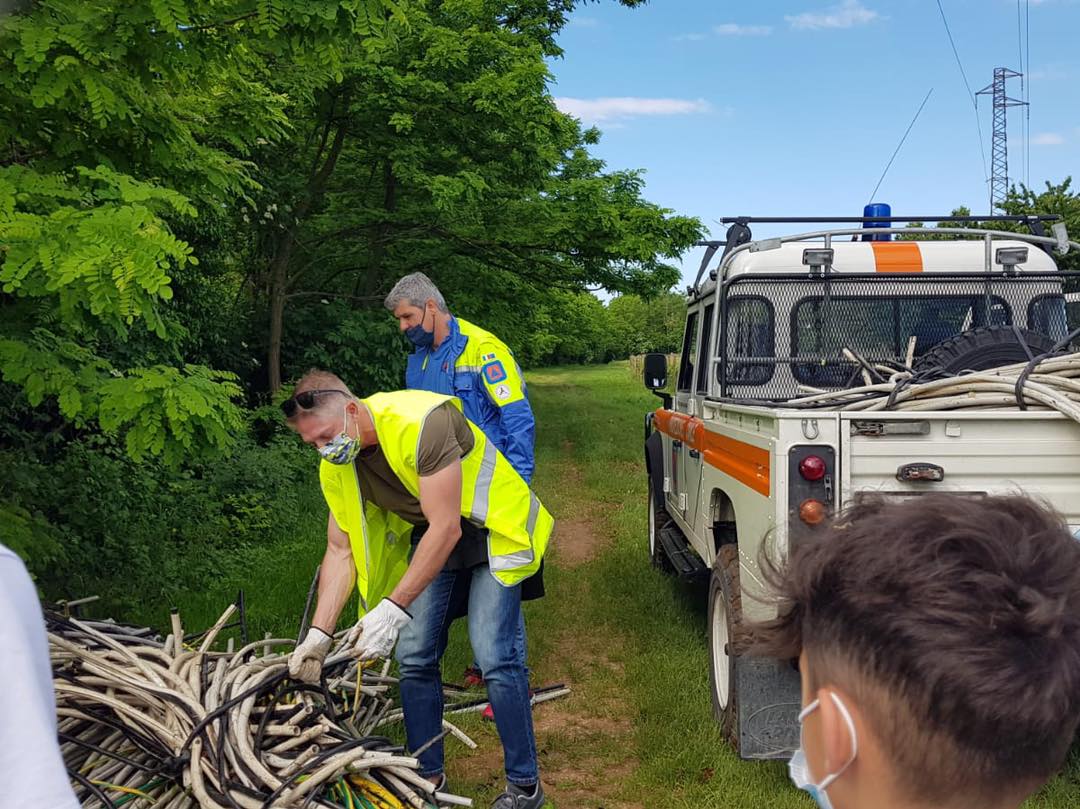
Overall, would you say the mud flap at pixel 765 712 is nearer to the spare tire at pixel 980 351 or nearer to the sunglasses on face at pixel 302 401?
the spare tire at pixel 980 351

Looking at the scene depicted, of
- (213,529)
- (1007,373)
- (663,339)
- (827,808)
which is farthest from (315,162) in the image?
(663,339)

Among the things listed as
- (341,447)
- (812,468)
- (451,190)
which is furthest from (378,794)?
(451,190)

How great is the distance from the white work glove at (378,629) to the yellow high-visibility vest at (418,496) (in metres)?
0.28

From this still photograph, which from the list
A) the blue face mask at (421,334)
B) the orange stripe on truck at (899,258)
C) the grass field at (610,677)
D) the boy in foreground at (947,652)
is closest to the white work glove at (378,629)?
the grass field at (610,677)

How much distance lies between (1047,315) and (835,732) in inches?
192

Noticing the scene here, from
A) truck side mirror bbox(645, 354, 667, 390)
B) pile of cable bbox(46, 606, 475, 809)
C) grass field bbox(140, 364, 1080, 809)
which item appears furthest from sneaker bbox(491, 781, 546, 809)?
truck side mirror bbox(645, 354, 667, 390)

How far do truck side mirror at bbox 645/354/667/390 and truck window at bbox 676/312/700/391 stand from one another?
0.16m

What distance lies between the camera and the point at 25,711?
2.99 feet

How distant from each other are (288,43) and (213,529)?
5.61m

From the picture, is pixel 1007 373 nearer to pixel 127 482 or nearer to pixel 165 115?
pixel 165 115

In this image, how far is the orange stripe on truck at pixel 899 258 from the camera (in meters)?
5.37

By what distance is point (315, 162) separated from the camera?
1432cm

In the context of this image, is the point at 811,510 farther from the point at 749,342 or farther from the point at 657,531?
the point at 657,531

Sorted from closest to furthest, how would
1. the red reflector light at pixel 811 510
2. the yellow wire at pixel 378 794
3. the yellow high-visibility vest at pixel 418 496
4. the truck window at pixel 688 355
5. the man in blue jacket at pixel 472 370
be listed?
the yellow wire at pixel 378 794 < the yellow high-visibility vest at pixel 418 496 < the red reflector light at pixel 811 510 < the man in blue jacket at pixel 472 370 < the truck window at pixel 688 355
